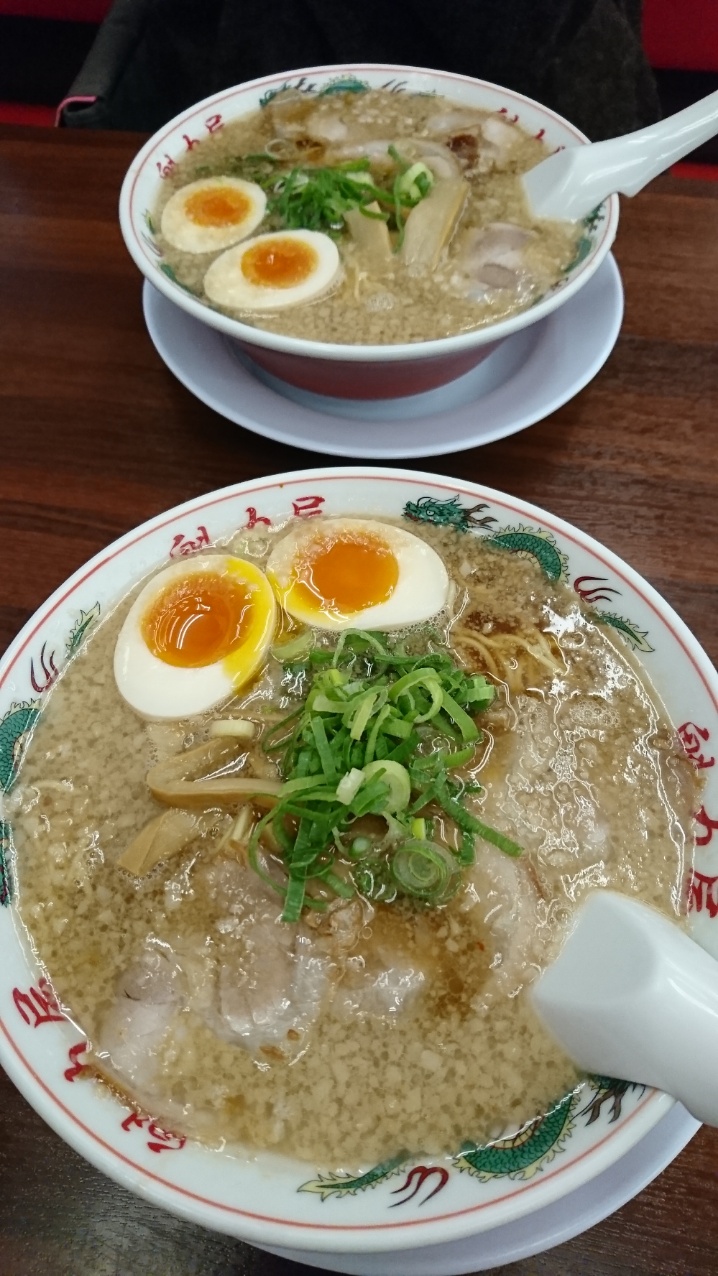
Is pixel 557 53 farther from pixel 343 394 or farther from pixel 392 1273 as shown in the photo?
pixel 392 1273

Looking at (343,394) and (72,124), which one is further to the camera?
(72,124)

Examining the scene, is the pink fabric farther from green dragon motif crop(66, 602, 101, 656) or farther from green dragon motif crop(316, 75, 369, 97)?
green dragon motif crop(66, 602, 101, 656)

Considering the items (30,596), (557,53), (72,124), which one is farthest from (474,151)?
(30,596)

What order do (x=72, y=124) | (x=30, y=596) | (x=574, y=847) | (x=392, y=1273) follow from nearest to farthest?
(x=392, y=1273), (x=574, y=847), (x=30, y=596), (x=72, y=124)

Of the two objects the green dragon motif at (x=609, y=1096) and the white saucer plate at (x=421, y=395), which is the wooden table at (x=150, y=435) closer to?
the white saucer plate at (x=421, y=395)

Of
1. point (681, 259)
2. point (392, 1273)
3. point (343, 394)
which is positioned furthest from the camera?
point (681, 259)

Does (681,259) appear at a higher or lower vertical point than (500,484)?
higher

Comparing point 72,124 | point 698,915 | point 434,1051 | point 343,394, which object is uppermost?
point 698,915

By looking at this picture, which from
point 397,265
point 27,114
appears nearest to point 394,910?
point 397,265
